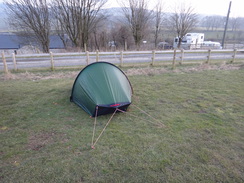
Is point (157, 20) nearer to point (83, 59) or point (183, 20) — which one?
point (183, 20)

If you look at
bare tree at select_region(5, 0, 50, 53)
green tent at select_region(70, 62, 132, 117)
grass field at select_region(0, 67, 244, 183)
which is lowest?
grass field at select_region(0, 67, 244, 183)

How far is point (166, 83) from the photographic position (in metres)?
7.30

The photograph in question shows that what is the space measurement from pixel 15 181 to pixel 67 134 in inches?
50.2

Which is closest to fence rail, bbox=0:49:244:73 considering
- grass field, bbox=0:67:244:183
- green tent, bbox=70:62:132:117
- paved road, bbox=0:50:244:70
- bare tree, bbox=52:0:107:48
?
paved road, bbox=0:50:244:70

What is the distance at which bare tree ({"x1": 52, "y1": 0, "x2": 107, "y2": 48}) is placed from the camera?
1953 cm

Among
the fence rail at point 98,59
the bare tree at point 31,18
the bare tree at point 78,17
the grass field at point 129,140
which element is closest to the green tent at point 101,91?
the grass field at point 129,140

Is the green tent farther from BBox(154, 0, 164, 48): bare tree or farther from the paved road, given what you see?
BBox(154, 0, 164, 48): bare tree

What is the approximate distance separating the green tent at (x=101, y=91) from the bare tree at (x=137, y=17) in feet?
62.3

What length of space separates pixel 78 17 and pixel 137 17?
776 cm

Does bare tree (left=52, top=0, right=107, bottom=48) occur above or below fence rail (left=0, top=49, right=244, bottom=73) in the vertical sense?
above

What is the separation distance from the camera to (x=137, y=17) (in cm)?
2288

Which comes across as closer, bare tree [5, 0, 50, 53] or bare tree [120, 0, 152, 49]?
bare tree [5, 0, 50, 53]

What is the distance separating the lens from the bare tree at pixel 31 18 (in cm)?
1755

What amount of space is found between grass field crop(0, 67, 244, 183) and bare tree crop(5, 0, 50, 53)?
15.0 m
